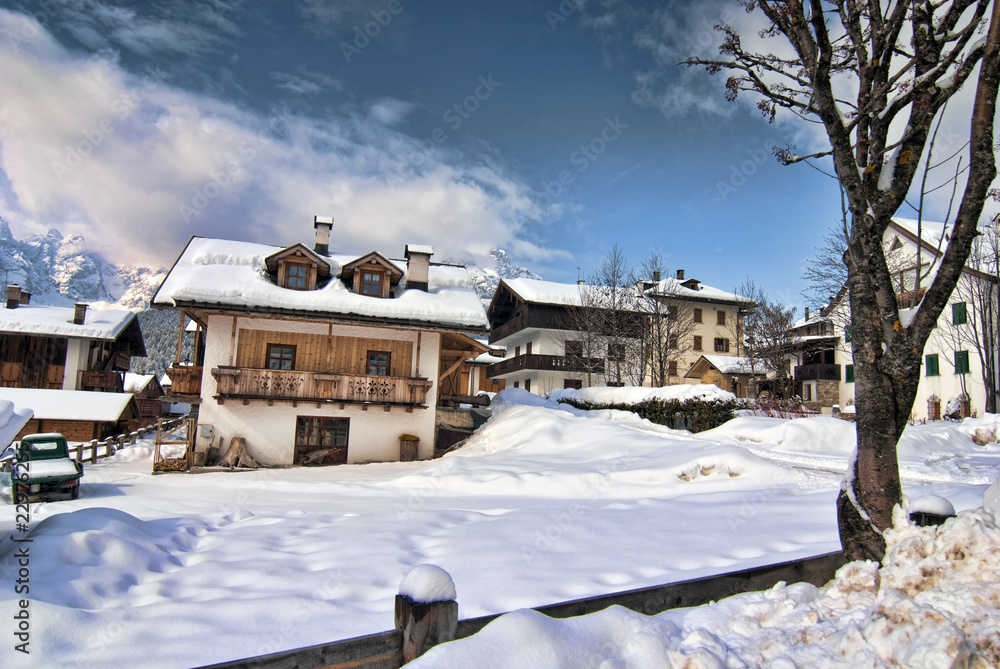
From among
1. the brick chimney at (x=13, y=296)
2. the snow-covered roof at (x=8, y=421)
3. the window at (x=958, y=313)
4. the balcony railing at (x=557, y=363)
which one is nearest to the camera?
the snow-covered roof at (x=8, y=421)

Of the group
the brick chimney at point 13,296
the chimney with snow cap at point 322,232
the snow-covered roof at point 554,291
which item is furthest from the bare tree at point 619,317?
the brick chimney at point 13,296

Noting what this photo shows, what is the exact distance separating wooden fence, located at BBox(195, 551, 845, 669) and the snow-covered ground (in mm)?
254

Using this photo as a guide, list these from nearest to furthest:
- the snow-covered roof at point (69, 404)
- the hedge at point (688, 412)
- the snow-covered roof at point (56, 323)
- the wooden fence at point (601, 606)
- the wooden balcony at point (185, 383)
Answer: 1. the wooden fence at point (601, 606)
2. the wooden balcony at point (185, 383)
3. the hedge at point (688, 412)
4. the snow-covered roof at point (69, 404)
5. the snow-covered roof at point (56, 323)

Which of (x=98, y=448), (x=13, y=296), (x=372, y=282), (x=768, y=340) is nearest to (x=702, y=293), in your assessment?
(x=768, y=340)

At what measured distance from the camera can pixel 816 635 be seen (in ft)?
8.57

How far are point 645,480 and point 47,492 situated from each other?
40.9 feet

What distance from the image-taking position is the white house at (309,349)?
59.9 ft

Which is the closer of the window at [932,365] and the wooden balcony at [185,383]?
the wooden balcony at [185,383]

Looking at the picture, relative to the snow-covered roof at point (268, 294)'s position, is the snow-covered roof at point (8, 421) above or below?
below

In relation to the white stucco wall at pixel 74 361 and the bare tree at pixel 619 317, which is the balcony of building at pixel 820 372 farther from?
the white stucco wall at pixel 74 361

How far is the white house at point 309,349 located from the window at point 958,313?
2462cm

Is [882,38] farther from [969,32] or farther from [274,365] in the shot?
[274,365]

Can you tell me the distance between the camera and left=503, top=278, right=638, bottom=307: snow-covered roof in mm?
35625

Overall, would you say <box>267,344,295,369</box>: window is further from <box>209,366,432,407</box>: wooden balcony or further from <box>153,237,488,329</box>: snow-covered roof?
<box>153,237,488,329</box>: snow-covered roof
